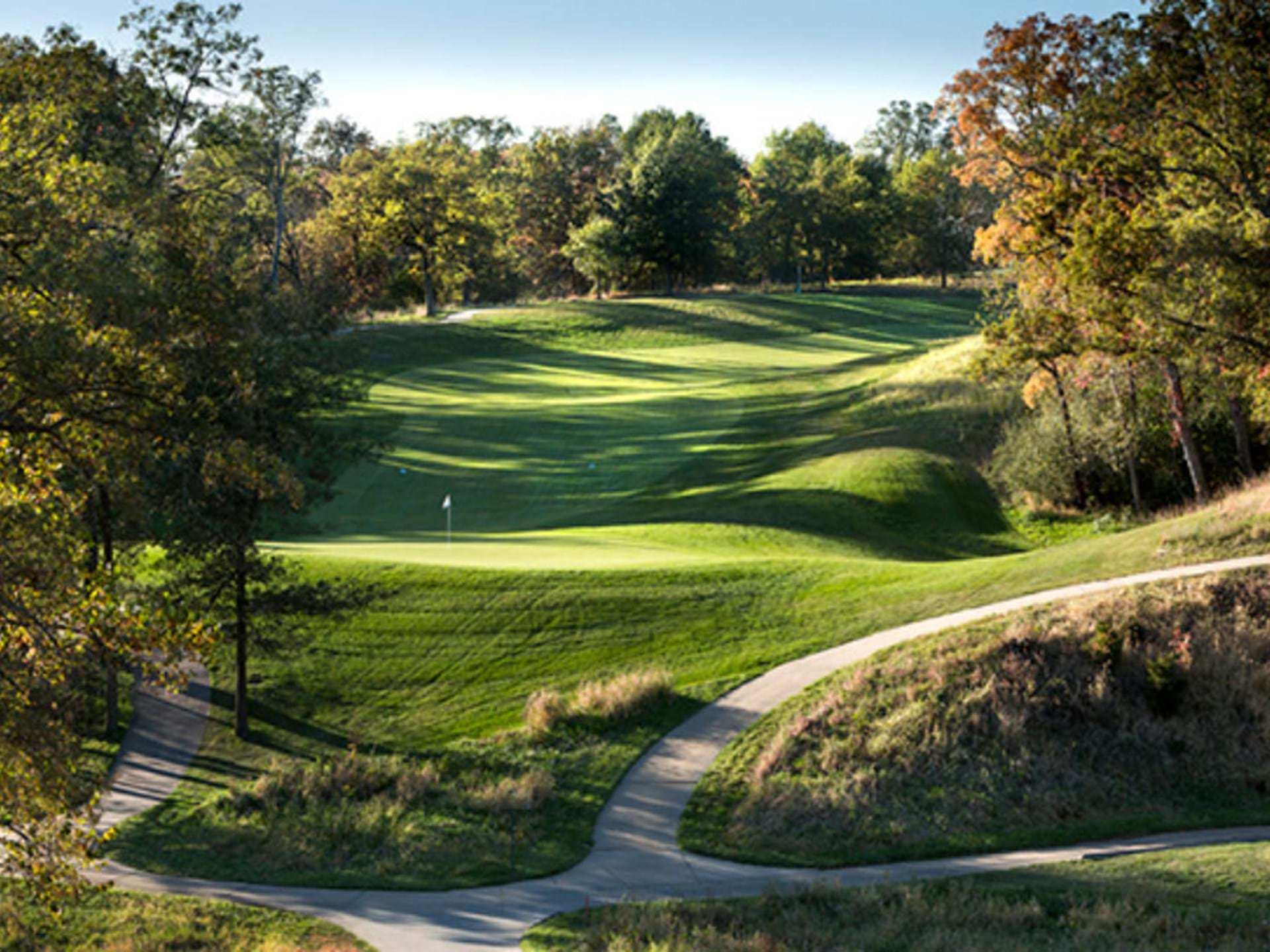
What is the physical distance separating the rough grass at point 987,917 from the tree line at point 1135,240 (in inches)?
470

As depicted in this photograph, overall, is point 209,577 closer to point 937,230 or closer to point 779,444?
point 779,444

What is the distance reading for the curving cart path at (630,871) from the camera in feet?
44.0

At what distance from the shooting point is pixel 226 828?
55.9ft

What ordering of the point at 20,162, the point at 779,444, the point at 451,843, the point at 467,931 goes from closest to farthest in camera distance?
the point at 20,162, the point at 467,931, the point at 451,843, the point at 779,444

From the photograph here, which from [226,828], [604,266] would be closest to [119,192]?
[226,828]

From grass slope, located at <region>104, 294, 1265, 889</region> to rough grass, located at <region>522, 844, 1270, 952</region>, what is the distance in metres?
3.10

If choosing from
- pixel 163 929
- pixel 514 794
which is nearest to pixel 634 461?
pixel 514 794

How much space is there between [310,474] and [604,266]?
66.8 metres

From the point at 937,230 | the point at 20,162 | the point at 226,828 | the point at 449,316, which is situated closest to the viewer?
the point at 20,162

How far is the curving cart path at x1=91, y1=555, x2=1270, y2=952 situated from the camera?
13422mm

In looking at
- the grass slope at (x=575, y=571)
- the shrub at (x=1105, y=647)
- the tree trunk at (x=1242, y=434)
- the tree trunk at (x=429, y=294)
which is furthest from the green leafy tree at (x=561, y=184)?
the shrub at (x=1105, y=647)

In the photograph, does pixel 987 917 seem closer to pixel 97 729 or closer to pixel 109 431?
pixel 109 431

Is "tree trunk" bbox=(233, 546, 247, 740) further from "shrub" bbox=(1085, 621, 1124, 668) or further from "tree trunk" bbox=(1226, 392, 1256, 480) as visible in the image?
"tree trunk" bbox=(1226, 392, 1256, 480)

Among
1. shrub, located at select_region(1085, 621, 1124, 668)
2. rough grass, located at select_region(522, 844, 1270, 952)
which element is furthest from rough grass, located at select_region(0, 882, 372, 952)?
shrub, located at select_region(1085, 621, 1124, 668)
